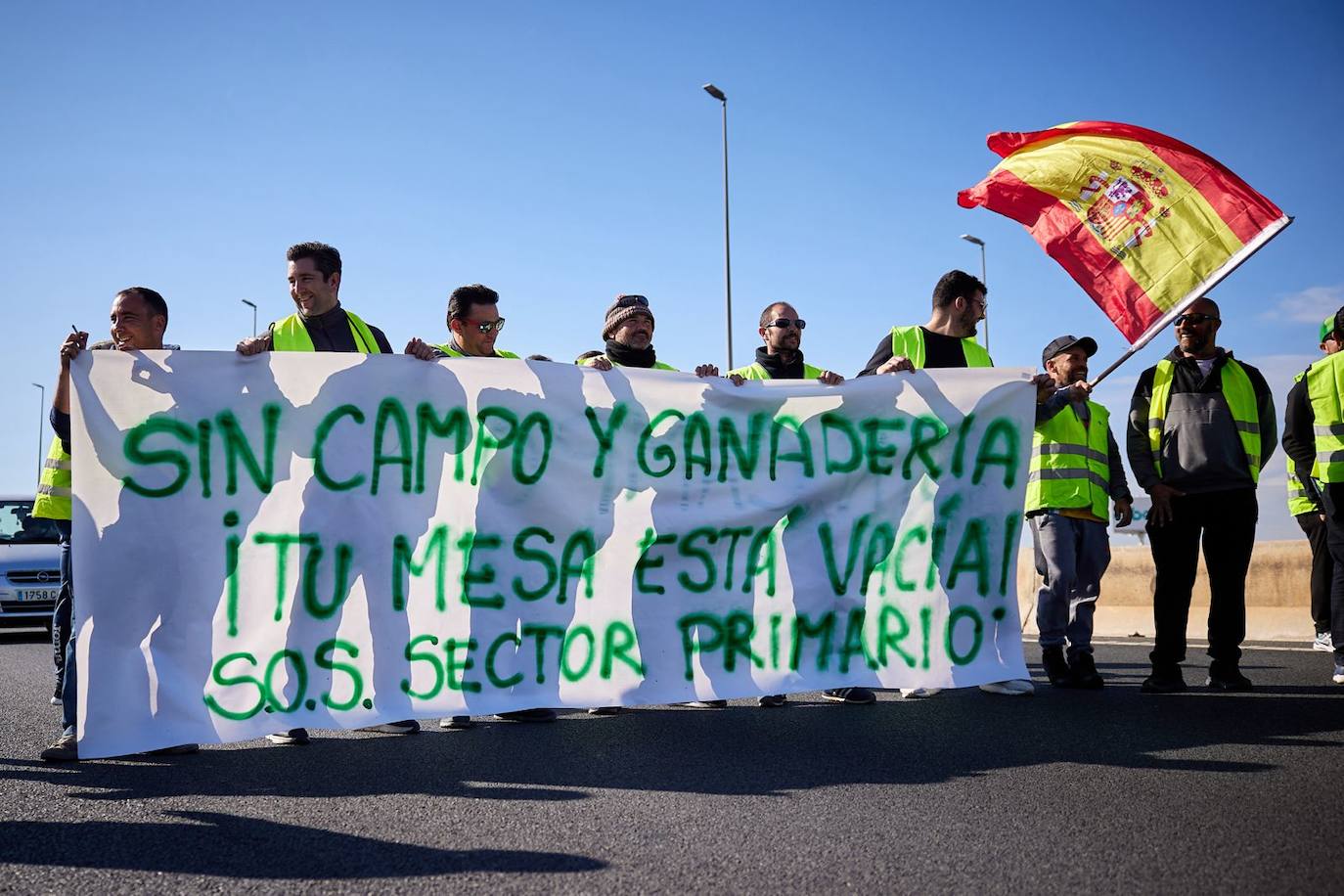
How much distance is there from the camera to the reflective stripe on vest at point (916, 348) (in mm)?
6410

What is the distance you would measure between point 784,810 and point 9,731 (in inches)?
164

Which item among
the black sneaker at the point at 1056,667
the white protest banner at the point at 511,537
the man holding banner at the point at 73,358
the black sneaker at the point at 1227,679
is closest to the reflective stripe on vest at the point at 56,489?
the man holding banner at the point at 73,358

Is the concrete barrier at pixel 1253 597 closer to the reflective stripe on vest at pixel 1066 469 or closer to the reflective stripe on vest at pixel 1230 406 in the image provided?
the reflective stripe on vest at pixel 1066 469

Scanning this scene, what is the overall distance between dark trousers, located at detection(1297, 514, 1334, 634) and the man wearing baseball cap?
197cm

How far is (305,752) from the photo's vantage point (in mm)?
4855

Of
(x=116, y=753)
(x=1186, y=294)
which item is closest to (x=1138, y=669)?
(x=1186, y=294)

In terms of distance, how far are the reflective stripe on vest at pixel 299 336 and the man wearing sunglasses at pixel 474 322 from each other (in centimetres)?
69

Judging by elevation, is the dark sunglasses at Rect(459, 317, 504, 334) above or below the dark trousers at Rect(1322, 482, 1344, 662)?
above

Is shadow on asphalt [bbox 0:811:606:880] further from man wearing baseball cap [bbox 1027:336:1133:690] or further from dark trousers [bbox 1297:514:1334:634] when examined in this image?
dark trousers [bbox 1297:514:1334:634]

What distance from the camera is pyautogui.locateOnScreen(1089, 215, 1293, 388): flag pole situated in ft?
18.9

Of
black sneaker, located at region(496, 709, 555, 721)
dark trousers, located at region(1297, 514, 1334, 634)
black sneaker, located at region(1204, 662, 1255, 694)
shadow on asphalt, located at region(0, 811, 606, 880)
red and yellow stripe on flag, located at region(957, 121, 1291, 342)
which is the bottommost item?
black sneaker, located at region(496, 709, 555, 721)

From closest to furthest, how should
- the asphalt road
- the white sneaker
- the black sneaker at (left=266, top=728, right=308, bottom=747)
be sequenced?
the asphalt road → the black sneaker at (left=266, top=728, right=308, bottom=747) → the white sneaker

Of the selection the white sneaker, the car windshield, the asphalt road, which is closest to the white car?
the car windshield

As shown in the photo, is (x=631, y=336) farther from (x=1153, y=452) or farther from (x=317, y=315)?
(x=1153, y=452)
